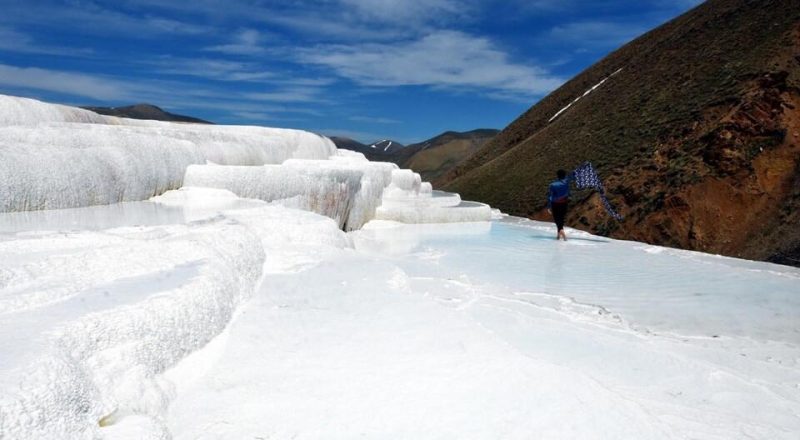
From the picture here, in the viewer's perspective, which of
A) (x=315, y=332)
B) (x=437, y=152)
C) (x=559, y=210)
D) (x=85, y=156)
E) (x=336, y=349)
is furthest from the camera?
(x=437, y=152)

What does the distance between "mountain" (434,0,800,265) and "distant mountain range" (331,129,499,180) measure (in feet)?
178

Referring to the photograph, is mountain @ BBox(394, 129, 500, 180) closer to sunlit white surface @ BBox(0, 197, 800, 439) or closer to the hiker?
the hiker

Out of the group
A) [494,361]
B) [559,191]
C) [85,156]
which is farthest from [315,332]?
[559,191]

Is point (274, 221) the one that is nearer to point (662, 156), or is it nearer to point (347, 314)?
point (347, 314)

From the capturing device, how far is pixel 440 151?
87125 mm

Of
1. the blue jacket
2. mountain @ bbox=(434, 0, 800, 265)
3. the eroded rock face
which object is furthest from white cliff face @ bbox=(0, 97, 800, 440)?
mountain @ bbox=(434, 0, 800, 265)

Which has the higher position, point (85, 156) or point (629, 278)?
point (85, 156)

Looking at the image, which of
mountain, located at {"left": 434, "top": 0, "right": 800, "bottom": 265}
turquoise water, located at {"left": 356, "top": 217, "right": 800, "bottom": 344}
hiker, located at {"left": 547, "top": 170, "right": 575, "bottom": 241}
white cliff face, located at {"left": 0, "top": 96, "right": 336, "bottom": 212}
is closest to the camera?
turquoise water, located at {"left": 356, "top": 217, "right": 800, "bottom": 344}

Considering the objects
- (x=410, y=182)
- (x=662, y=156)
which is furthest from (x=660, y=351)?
(x=662, y=156)

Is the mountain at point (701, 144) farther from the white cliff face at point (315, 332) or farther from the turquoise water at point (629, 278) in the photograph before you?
the white cliff face at point (315, 332)

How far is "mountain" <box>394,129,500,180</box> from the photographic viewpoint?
8019cm

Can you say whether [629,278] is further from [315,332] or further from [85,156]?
[85,156]

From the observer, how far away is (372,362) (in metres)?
2.41

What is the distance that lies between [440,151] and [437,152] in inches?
22.2
